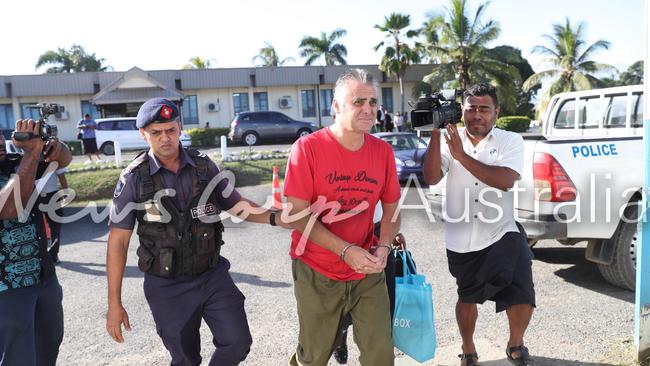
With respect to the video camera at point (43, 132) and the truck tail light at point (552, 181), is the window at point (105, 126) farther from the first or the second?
the truck tail light at point (552, 181)

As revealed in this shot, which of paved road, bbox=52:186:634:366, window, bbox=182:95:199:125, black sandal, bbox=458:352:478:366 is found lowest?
paved road, bbox=52:186:634:366

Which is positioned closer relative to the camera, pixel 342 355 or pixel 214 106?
pixel 342 355

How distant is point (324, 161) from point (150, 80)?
1180 inches

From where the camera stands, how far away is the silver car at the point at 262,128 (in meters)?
23.7

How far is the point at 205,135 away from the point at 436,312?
25412 mm

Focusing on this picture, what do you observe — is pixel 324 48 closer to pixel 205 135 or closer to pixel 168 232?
pixel 205 135

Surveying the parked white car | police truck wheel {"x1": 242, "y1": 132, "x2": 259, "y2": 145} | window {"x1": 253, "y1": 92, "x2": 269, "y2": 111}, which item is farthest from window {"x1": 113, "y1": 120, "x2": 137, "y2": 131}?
window {"x1": 253, "y1": 92, "x2": 269, "y2": 111}

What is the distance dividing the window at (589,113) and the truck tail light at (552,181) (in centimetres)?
342

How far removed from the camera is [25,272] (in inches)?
104

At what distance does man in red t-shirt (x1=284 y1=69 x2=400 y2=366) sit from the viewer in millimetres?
2641

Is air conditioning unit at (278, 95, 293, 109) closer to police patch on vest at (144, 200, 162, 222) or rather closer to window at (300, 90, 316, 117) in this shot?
window at (300, 90, 316, 117)

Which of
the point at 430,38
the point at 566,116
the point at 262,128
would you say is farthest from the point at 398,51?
the point at 566,116

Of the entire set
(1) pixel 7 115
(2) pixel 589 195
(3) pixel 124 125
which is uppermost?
(1) pixel 7 115

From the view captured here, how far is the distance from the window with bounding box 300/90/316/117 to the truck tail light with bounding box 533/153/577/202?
3020cm
